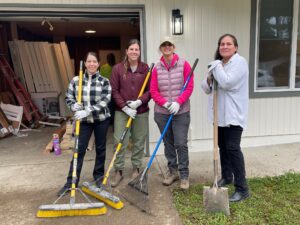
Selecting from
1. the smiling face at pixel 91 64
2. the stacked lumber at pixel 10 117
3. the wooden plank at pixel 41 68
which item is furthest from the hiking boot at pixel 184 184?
the wooden plank at pixel 41 68

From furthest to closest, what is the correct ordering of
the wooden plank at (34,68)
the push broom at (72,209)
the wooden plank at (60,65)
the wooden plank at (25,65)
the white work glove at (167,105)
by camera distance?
the wooden plank at (60,65) < the wooden plank at (34,68) < the wooden plank at (25,65) < the white work glove at (167,105) < the push broom at (72,209)

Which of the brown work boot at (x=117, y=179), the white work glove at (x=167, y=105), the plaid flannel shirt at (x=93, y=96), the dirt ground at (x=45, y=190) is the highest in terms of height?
the plaid flannel shirt at (x=93, y=96)

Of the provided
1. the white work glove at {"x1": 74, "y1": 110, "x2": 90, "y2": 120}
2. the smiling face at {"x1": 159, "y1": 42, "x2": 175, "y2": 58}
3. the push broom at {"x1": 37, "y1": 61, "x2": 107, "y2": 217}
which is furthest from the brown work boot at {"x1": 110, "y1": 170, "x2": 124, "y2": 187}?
the smiling face at {"x1": 159, "y1": 42, "x2": 175, "y2": 58}

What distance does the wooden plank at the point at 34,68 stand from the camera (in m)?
7.32

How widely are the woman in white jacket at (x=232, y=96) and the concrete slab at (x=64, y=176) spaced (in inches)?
26.1

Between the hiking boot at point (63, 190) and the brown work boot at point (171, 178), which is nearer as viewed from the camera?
the hiking boot at point (63, 190)

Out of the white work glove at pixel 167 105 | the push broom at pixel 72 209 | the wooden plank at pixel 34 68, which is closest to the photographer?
the push broom at pixel 72 209

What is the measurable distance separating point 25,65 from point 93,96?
516cm

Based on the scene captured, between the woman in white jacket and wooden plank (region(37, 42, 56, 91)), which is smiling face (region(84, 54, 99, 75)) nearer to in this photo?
the woman in white jacket

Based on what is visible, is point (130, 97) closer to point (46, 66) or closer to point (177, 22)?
point (177, 22)

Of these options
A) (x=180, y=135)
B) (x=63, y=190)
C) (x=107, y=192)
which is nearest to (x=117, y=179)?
(x=107, y=192)

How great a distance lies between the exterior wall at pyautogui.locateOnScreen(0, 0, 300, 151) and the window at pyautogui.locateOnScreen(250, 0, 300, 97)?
0.46 feet

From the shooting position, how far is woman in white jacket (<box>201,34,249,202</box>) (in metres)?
2.63

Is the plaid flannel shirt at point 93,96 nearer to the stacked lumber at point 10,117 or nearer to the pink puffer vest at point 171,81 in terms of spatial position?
the pink puffer vest at point 171,81
